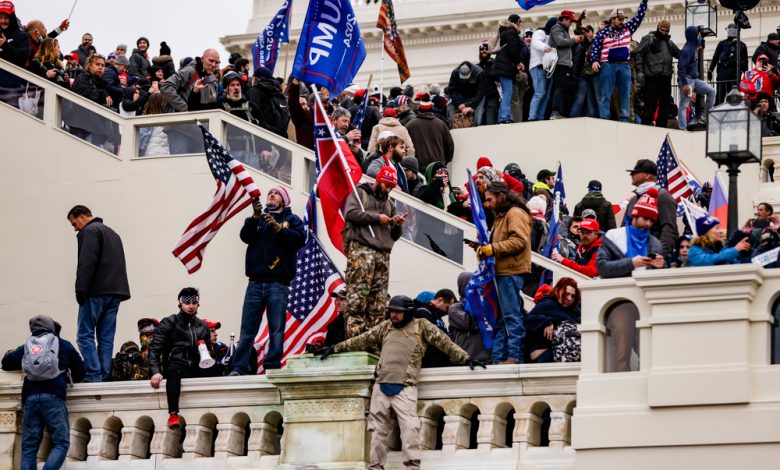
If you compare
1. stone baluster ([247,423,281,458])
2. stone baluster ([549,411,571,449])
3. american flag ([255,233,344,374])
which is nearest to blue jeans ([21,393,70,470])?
stone baluster ([247,423,281,458])

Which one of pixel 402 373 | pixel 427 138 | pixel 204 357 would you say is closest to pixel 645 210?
pixel 402 373

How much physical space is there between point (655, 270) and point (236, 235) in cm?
985

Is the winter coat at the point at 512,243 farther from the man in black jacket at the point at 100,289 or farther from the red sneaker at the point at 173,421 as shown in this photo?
the man in black jacket at the point at 100,289

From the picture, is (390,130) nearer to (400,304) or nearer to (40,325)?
(40,325)

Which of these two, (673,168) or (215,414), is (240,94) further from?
(215,414)

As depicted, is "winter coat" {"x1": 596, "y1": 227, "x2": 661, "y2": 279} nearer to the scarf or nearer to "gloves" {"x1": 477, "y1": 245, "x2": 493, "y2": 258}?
the scarf

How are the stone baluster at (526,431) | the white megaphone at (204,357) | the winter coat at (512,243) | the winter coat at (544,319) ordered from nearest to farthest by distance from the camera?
the stone baluster at (526,431)
the winter coat at (544,319)
the winter coat at (512,243)
the white megaphone at (204,357)

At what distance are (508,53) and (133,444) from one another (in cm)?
1144

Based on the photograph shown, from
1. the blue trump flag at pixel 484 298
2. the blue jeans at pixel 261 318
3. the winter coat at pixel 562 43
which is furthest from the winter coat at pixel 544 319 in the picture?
the winter coat at pixel 562 43

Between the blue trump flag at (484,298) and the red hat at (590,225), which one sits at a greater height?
the red hat at (590,225)

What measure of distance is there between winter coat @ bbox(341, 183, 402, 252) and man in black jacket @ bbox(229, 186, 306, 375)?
1.11 meters

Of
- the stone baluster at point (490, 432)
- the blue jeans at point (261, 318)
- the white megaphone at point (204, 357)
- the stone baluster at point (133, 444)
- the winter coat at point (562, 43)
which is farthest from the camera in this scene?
the winter coat at point (562, 43)

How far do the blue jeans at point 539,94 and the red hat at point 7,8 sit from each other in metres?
7.00

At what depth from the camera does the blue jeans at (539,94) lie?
1110 inches
